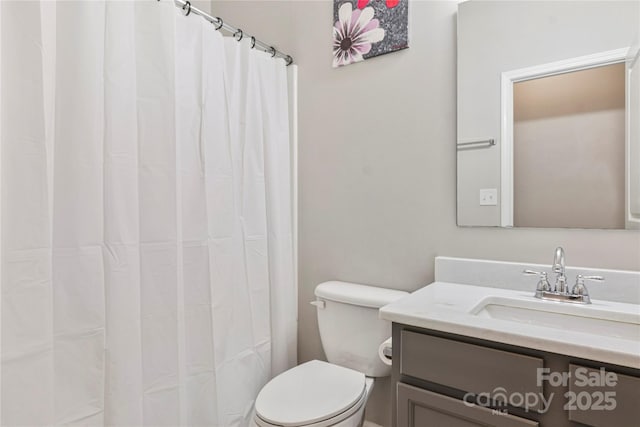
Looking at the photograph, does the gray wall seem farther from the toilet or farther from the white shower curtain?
the white shower curtain

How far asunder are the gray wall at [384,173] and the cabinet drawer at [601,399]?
1.83 ft

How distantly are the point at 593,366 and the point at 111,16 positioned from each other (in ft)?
5.13

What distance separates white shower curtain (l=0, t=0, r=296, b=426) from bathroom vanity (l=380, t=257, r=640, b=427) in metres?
0.76

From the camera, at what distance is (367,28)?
1612 millimetres

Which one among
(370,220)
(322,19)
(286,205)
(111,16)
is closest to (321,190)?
(286,205)

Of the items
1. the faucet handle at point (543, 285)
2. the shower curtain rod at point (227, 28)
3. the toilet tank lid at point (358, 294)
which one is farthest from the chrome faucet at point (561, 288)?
the shower curtain rod at point (227, 28)

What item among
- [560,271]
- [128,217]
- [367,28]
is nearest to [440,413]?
[560,271]

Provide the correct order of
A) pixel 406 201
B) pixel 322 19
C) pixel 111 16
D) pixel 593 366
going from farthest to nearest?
pixel 322 19 < pixel 406 201 < pixel 111 16 < pixel 593 366

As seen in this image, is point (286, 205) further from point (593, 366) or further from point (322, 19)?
point (593, 366)

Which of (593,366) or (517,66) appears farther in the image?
(517,66)

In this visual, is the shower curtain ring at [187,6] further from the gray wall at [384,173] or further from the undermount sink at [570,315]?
the undermount sink at [570,315]

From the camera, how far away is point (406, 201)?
60.1 inches

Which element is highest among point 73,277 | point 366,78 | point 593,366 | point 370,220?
point 366,78

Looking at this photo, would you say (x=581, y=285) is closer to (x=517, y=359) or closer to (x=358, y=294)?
(x=517, y=359)
